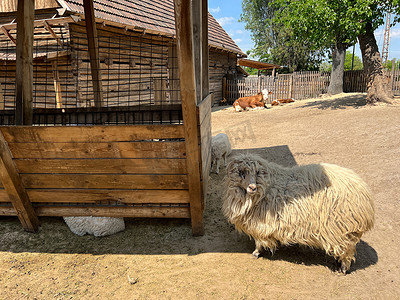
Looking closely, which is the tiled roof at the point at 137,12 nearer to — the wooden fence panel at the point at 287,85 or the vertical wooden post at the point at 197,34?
the vertical wooden post at the point at 197,34

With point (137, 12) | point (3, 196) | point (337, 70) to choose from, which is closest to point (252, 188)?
point (3, 196)

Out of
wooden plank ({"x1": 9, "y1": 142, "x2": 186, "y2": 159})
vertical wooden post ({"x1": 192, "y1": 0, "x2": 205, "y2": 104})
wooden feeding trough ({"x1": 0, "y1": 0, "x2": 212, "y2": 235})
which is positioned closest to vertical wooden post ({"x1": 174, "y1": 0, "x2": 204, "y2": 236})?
wooden feeding trough ({"x1": 0, "y1": 0, "x2": 212, "y2": 235})

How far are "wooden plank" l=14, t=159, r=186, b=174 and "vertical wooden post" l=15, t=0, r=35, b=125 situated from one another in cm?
53

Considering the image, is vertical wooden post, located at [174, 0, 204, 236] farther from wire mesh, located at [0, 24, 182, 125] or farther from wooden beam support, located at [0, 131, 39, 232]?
wooden beam support, located at [0, 131, 39, 232]

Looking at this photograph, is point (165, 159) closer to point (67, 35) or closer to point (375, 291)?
point (375, 291)

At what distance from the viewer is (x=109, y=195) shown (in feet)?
11.4

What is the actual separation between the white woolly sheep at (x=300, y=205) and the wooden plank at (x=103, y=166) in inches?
27.5

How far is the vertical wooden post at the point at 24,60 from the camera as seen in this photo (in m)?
3.00

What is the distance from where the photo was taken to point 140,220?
4.16 m

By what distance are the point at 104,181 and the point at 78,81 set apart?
551cm

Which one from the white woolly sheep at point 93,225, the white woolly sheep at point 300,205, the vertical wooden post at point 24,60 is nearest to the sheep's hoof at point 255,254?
the white woolly sheep at point 300,205

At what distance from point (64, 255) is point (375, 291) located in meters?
3.44

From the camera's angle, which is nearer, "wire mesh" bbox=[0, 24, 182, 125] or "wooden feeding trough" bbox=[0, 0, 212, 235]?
"wooden feeding trough" bbox=[0, 0, 212, 235]

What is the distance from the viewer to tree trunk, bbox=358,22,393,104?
34.8 feet
